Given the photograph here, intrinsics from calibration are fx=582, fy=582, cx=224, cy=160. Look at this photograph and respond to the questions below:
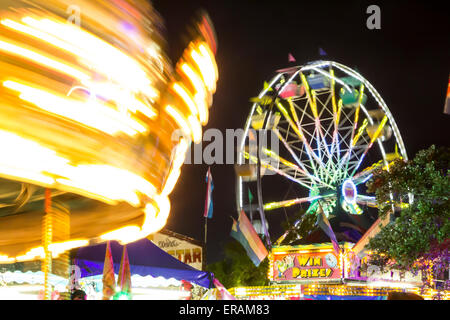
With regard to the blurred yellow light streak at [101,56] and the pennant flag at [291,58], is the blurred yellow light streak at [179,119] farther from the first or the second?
the pennant flag at [291,58]

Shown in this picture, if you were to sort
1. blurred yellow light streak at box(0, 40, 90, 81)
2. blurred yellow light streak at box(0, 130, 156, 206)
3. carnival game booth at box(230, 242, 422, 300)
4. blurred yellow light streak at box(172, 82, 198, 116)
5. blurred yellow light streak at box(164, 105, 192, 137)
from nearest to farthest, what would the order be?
blurred yellow light streak at box(0, 40, 90, 81)
blurred yellow light streak at box(0, 130, 156, 206)
blurred yellow light streak at box(164, 105, 192, 137)
blurred yellow light streak at box(172, 82, 198, 116)
carnival game booth at box(230, 242, 422, 300)

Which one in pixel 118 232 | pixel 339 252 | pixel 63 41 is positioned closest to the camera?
pixel 63 41

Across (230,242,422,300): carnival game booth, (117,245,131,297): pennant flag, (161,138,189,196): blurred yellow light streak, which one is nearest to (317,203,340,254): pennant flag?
(230,242,422,300): carnival game booth

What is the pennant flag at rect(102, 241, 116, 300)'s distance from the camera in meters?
10.4

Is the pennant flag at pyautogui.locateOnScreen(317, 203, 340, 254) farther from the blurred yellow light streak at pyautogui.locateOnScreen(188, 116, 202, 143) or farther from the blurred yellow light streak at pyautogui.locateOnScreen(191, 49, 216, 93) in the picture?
the blurred yellow light streak at pyautogui.locateOnScreen(191, 49, 216, 93)

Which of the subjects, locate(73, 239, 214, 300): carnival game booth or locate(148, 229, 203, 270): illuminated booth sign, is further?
locate(148, 229, 203, 270): illuminated booth sign

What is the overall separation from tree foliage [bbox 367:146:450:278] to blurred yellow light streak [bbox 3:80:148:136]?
890 cm

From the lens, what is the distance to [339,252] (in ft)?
69.7

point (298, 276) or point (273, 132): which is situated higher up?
point (273, 132)

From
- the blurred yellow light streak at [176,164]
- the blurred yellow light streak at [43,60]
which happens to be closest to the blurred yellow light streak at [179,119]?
the blurred yellow light streak at [176,164]

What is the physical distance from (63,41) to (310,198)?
21610mm

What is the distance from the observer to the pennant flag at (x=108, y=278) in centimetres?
1035

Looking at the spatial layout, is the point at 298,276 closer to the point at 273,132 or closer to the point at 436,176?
the point at 273,132

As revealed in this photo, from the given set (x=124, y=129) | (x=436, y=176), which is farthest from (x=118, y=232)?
(x=436, y=176)
